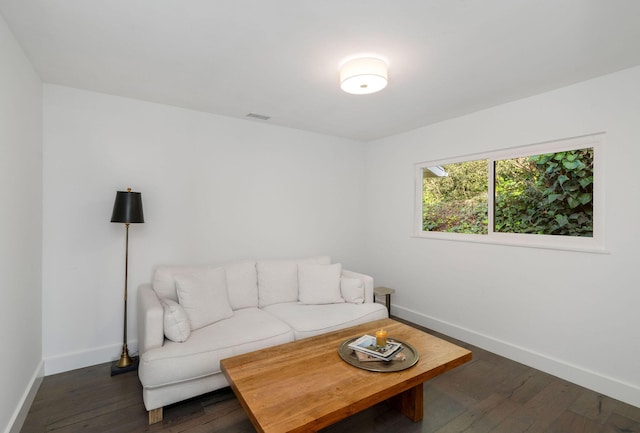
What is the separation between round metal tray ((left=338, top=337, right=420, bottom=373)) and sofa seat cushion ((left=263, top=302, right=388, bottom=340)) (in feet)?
1.84

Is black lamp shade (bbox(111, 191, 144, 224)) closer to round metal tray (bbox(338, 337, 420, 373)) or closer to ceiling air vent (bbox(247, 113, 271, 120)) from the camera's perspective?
ceiling air vent (bbox(247, 113, 271, 120))

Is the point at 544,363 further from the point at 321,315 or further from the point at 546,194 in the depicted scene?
the point at 321,315

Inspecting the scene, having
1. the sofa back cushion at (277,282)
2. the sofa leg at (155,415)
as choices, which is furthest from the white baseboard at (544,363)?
the sofa leg at (155,415)

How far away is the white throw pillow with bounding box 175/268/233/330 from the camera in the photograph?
2562 mm

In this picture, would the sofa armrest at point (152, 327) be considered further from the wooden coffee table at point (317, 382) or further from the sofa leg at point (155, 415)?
the wooden coffee table at point (317, 382)

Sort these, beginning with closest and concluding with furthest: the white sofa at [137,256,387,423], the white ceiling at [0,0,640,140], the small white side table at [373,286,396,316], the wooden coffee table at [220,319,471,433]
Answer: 1. the wooden coffee table at [220,319,471,433]
2. the white ceiling at [0,0,640,140]
3. the white sofa at [137,256,387,423]
4. the small white side table at [373,286,396,316]

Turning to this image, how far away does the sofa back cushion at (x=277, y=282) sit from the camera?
10.6 feet

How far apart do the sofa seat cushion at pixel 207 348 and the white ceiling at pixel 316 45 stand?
2.00 m

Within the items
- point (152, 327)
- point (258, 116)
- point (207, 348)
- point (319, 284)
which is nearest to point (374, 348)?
point (207, 348)

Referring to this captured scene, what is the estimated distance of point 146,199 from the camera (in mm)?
3053

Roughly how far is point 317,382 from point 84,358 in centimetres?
232

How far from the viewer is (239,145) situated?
357 cm

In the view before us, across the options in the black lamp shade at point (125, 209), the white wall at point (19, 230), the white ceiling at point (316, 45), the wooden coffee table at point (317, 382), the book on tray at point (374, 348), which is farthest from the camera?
the black lamp shade at point (125, 209)

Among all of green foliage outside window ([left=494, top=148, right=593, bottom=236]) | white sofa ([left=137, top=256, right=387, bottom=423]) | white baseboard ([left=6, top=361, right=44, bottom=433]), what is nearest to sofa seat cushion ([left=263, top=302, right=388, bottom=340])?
white sofa ([left=137, top=256, right=387, bottom=423])
